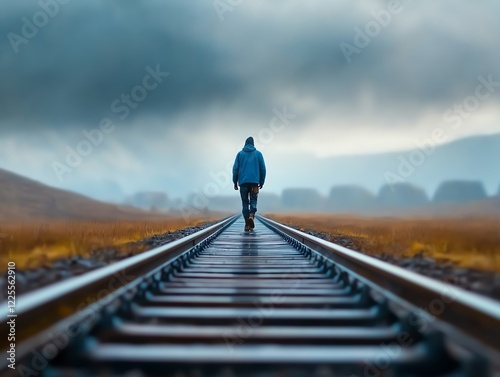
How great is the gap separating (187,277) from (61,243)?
8.43ft

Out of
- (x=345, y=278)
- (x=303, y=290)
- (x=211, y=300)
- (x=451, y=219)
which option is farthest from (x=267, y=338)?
(x=451, y=219)

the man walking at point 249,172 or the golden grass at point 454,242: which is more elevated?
the man walking at point 249,172

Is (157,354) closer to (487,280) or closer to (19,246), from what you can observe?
(487,280)

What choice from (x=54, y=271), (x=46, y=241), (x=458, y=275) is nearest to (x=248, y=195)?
(x=46, y=241)

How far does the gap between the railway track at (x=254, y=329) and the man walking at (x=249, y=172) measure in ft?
21.3

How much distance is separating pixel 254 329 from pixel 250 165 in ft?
25.2

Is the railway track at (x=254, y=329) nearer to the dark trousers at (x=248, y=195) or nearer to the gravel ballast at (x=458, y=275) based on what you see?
the gravel ballast at (x=458, y=275)

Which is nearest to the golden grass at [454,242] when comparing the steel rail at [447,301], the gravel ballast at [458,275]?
the gravel ballast at [458,275]

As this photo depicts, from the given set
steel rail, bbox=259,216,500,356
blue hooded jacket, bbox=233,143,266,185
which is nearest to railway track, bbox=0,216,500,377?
steel rail, bbox=259,216,500,356

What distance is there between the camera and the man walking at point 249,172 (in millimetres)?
9984

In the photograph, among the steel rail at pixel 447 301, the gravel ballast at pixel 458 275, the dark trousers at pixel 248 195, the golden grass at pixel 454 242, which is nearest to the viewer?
the steel rail at pixel 447 301

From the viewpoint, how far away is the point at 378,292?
2.82m

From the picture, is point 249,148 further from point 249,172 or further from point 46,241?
point 46,241

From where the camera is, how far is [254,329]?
2.38 metres
